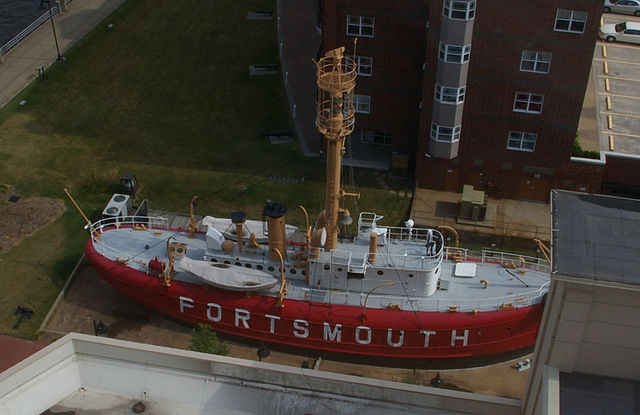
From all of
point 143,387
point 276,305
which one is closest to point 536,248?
point 276,305

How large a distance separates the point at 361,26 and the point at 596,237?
89.8ft

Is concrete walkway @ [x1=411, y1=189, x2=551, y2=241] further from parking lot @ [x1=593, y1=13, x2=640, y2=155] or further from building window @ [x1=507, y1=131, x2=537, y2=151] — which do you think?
parking lot @ [x1=593, y1=13, x2=640, y2=155]

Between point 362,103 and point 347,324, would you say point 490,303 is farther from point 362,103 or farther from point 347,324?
point 362,103

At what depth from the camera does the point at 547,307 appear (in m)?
20.9

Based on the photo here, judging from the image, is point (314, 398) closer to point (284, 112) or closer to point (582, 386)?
point (582, 386)

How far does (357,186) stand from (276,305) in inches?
549

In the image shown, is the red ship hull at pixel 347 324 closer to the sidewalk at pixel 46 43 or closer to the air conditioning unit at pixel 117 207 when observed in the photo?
the air conditioning unit at pixel 117 207

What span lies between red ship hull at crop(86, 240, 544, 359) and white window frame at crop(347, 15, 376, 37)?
18.3m

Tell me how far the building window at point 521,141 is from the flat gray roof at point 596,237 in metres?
22.5

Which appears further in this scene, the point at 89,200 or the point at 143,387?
the point at 89,200

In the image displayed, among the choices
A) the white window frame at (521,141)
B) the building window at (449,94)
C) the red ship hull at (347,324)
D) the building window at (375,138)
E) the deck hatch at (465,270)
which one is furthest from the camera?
the building window at (375,138)

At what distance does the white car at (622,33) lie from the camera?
182 ft

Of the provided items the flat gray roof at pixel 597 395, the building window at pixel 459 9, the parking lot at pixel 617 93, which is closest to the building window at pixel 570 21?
the building window at pixel 459 9

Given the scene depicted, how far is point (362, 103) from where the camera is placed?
1889 inches
